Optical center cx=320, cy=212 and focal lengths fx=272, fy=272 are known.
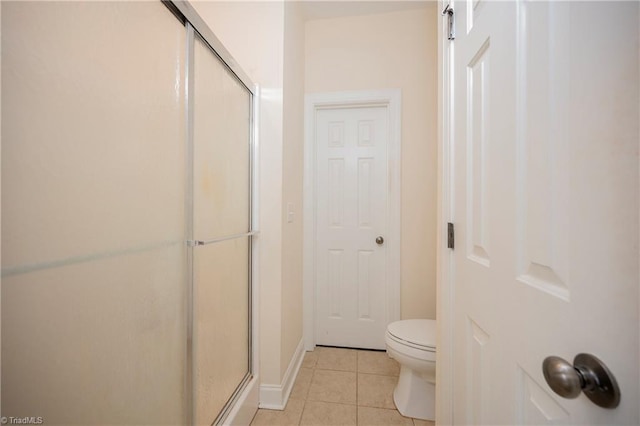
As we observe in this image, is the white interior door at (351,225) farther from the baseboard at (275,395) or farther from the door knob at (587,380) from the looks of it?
the door knob at (587,380)

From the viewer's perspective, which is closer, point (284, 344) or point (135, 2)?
point (135, 2)

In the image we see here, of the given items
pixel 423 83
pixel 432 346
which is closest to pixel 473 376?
pixel 432 346

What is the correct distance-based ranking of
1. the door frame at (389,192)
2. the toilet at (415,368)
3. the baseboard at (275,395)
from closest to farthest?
the toilet at (415,368)
the baseboard at (275,395)
the door frame at (389,192)

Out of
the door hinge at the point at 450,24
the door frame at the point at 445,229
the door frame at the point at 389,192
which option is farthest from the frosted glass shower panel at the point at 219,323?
the door hinge at the point at 450,24

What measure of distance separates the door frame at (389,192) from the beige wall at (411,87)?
0.06 meters

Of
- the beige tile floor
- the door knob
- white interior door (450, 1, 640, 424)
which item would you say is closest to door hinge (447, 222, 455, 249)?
white interior door (450, 1, 640, 424)

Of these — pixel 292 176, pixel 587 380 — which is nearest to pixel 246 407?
pixel 292 176

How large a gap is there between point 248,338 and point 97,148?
125cm

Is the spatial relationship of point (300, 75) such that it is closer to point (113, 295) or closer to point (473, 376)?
point (113, 295)

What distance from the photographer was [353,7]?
2129 millimetres

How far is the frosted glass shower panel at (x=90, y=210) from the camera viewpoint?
1.66ft

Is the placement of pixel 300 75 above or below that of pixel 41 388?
above

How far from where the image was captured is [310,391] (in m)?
1.72

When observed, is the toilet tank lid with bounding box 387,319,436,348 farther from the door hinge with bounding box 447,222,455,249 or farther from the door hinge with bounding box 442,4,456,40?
the door hinge with bounding box 442,4,456,40
